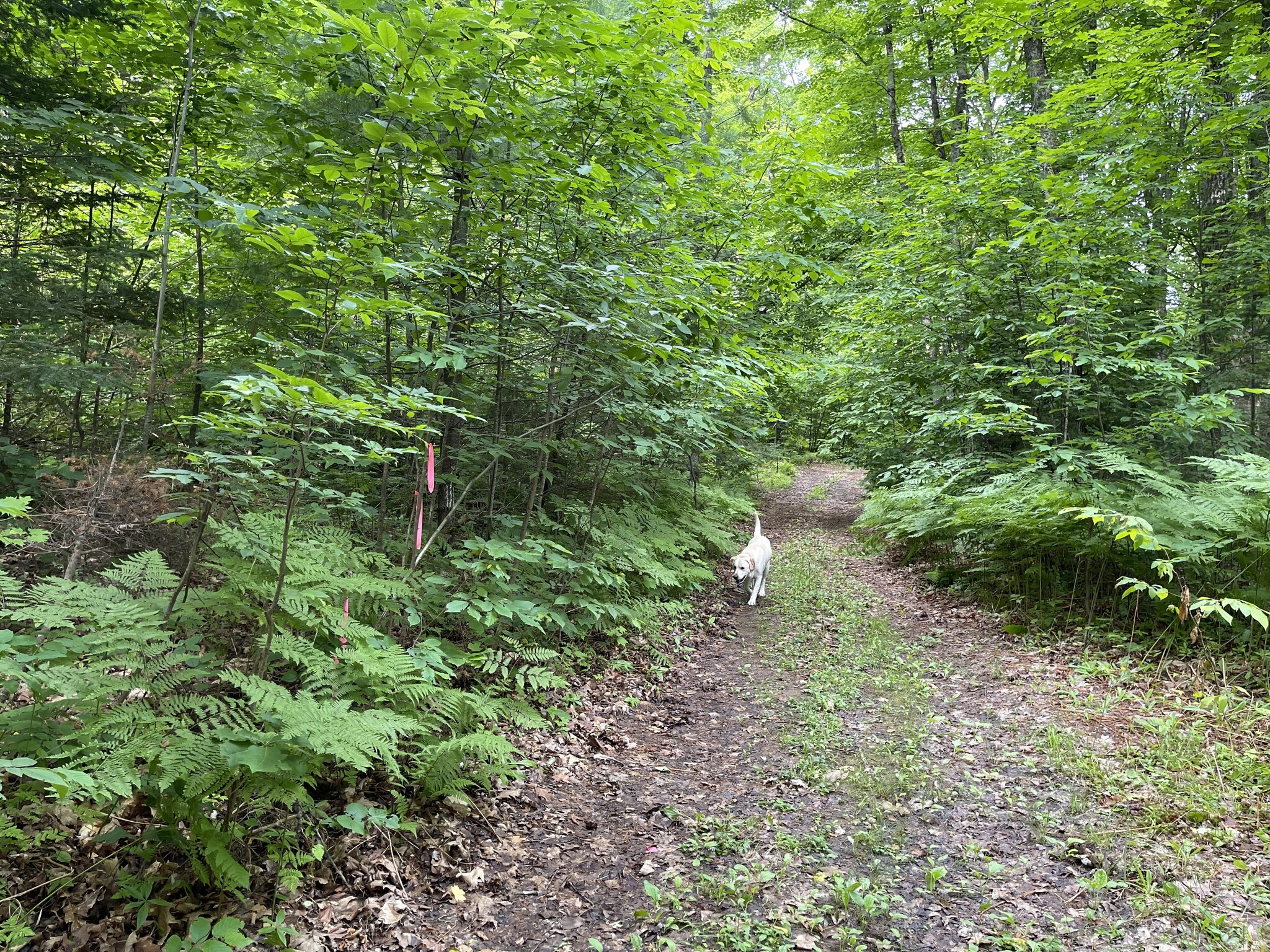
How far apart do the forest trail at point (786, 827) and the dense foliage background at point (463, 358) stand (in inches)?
22.0

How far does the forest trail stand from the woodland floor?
13 mm

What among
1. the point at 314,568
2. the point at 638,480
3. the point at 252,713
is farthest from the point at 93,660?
the point at 638,480

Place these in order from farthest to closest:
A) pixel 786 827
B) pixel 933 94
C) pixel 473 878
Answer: pixel 933 94 → pixel 786 827 → pixel 473 878

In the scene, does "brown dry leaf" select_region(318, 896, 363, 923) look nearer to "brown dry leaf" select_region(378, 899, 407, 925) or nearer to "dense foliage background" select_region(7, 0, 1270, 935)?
"brown dry leaf" select_region(378, 899, 407, 925)

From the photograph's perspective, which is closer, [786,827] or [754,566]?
[786,827]

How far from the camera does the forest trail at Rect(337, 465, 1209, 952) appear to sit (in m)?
2.89

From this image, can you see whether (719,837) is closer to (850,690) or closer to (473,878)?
(473,878)

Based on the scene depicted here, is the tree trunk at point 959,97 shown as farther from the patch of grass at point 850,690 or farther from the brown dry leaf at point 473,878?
the brown dry leaf at point 473,878

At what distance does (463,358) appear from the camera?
147 inches

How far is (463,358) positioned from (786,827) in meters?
3.41

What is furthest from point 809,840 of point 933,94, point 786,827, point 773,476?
point 773,476

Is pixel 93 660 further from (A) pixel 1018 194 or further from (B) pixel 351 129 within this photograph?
(A) pixel 1018 194

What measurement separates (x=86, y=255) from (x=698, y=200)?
5.48m

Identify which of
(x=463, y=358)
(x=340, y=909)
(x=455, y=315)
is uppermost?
(x=455, y=315)
